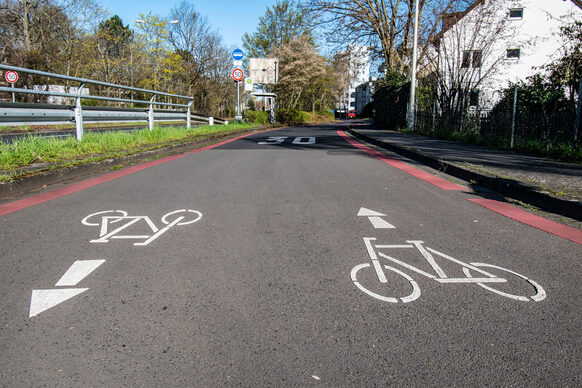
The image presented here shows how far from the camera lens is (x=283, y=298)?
2689 mm

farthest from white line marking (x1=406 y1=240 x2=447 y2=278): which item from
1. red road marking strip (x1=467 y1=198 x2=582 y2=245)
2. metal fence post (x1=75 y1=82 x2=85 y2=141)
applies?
metal fence post (x1=75 y1=82 x2=85 y2=141)

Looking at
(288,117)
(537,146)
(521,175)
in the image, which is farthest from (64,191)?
(288,117)

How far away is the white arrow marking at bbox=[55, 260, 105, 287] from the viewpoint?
2.91 m

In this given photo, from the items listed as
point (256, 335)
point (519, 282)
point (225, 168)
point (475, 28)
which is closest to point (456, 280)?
point (519, 282)

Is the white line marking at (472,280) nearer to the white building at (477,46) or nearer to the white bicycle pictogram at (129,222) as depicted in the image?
the white bicycle pictogram at (129,222)

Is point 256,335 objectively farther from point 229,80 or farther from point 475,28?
point 229,80

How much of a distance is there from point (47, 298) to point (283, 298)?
1.53m

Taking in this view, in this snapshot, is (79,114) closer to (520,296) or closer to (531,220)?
(531,220)

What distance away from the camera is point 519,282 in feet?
9.70

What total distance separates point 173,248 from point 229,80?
51258 mm

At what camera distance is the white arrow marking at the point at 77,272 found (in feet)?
9.55

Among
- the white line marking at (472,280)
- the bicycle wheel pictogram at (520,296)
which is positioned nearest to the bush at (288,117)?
the bicycle wheel pictogram at (520,296)

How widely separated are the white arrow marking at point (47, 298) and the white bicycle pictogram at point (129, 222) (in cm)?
106

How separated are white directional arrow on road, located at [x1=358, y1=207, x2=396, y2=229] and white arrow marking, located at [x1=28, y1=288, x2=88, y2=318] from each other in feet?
9.51
